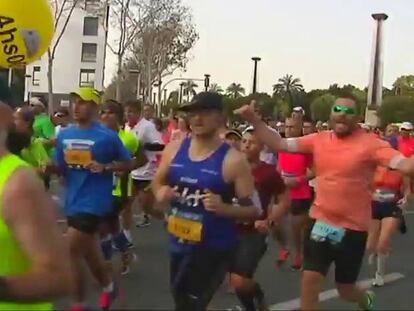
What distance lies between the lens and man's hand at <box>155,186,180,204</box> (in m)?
5.10

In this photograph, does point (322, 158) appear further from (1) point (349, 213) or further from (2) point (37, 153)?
(2) point (37, 153)

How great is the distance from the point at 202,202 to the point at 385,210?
516cm

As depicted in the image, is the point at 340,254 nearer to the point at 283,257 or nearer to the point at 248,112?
the point at 248,112

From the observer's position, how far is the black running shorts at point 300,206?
10508 millimetres

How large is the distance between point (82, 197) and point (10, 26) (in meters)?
2.53

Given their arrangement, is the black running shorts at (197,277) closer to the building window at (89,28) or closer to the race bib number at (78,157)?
the race bib number at (78,157)

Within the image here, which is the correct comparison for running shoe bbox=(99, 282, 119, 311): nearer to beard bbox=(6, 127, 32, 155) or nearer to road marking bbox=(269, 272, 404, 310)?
beard bbox=(6, 127, 32, 155)

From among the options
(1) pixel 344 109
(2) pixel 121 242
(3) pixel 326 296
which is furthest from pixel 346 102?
(2) pixel 121 242

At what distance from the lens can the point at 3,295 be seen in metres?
2.32

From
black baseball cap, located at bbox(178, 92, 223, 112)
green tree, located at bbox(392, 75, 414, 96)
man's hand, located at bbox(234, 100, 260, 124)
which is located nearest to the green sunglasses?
man's hand, located at bbox(234, 100, 260, 124)

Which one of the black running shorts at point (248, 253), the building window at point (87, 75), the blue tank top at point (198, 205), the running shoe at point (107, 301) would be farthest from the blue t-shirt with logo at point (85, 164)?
the building window at point (87, 75)

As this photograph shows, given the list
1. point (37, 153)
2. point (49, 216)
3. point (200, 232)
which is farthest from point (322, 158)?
point (49, 216)

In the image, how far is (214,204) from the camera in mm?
4945

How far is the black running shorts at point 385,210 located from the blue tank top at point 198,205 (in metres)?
4.93
